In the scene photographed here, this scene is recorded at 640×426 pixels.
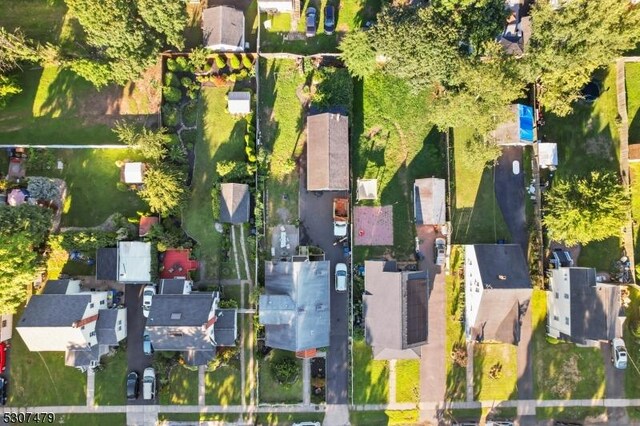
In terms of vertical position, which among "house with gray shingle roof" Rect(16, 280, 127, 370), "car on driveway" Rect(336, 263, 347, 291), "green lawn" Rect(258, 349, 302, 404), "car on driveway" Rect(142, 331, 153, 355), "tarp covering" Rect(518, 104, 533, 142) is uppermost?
"tarp covering" Rect(518, 104, 533, 142)

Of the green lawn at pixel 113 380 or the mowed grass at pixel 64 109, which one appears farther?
the mowed grass at pixel 64 109

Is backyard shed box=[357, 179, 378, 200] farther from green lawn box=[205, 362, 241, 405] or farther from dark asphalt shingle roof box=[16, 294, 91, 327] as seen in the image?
dark asphalt shingle roof box=[16, 294, 91, 327]

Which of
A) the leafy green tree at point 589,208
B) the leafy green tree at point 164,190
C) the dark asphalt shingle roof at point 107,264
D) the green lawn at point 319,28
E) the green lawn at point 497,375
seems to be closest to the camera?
the leafy green tree at point 589,208

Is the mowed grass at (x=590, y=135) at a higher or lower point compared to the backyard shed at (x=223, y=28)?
lower

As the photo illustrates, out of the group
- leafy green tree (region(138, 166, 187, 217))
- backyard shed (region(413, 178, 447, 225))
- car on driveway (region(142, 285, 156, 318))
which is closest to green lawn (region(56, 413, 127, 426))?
car on driveway (region(142, 285, 156, 318))

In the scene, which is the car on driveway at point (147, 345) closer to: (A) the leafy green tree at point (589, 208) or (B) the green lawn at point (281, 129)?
(B) the green lawn at point (281, 129)

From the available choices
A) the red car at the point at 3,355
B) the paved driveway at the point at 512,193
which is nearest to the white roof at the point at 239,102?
the paved driveway at the point at 512,193

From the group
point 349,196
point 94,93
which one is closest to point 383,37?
point 349,196
